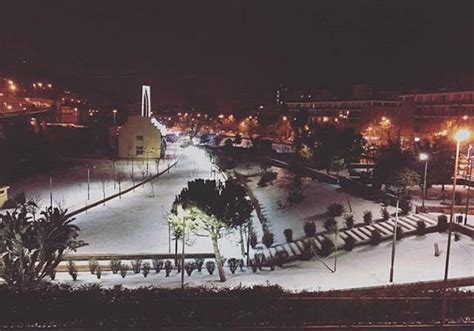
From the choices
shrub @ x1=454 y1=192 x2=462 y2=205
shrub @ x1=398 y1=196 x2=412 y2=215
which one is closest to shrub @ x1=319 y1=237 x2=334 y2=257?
shrub @ x1=398 y1=196 x2=412 y2=215

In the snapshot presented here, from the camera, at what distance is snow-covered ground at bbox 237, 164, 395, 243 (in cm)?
3002

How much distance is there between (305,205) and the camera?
3550 centimetres

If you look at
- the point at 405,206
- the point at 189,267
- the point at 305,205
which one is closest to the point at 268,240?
the point at 189,267

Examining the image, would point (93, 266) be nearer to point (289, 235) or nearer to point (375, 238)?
point (289, 235)

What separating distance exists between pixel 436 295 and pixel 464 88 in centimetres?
5550

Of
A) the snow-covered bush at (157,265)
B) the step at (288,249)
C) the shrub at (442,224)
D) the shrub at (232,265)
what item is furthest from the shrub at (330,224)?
the snow-covered bush at (157,265)

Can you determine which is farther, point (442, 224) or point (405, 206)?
point (405, 206)

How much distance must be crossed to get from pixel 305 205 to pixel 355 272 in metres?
15.3

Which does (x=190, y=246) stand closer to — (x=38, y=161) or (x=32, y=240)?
(x=32, y=240)

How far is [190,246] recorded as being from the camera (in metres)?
27.3

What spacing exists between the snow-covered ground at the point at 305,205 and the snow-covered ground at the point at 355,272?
5353mm

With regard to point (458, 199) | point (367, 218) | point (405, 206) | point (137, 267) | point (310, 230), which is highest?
point (458, 199)

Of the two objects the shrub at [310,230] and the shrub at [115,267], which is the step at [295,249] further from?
the shrub at [115,267]

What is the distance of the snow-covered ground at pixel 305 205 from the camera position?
30.0 metres
